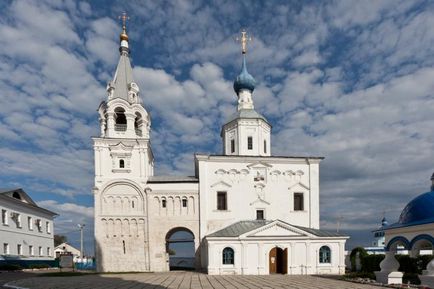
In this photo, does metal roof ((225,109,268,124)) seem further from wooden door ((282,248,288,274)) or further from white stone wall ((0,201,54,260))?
white stone wall ((0,201,54,260))

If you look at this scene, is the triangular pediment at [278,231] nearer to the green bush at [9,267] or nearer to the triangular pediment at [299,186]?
the triangular pediment at [299,186]

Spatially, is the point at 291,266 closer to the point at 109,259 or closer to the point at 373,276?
the point at 373,276

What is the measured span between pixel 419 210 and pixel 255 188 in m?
11.8

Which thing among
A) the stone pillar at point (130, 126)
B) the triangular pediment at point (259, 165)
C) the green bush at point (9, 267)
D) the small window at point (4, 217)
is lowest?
the green bush at point (9, 267)

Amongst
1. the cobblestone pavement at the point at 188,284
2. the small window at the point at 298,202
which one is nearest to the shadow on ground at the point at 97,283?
the cobblestone pavement at the point at 188,284

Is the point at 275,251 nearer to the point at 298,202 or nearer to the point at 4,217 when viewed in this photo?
the point at 298,202

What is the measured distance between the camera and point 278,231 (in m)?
24.3

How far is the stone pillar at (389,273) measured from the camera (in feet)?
54.7

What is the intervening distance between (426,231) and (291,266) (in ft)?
29.6

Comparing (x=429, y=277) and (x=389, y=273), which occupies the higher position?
(x=429, y=277)

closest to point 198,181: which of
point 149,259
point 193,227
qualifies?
point 193,227

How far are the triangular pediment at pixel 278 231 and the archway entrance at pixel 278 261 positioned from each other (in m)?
1.18

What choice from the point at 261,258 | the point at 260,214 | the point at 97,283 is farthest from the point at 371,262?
the point at 97,283

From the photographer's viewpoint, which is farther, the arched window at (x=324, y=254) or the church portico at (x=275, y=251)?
the arched window at (x=324, y=254)
